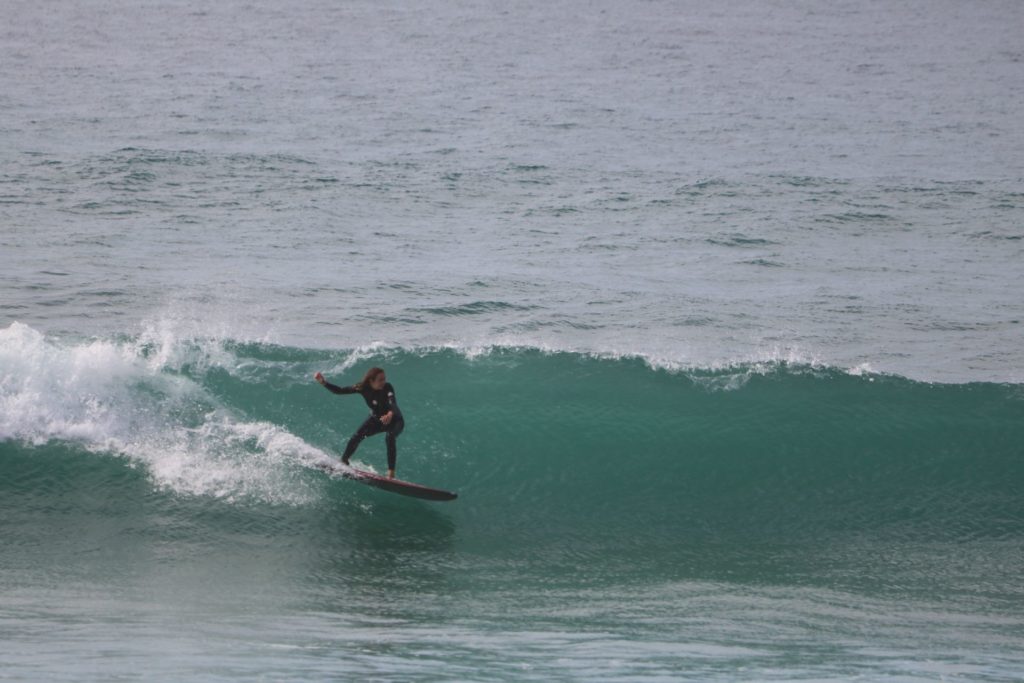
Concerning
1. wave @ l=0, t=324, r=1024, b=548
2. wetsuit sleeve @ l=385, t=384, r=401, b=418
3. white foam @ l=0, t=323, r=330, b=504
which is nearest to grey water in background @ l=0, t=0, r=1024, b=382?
wave @ l=0, t=324, r=1024, b=548

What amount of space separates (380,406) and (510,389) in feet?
13.2

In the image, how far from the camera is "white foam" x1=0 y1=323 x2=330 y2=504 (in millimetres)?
12450

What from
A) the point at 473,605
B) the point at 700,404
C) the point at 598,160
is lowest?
the point at 473,605

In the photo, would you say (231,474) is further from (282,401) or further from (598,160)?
(598,160)

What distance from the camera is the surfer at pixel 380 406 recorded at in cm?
1123

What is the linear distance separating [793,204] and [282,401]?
47.9ft

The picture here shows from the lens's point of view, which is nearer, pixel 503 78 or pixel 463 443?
pixel 463 443

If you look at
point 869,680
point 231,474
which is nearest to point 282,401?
point 231,474

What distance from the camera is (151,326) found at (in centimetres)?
1694

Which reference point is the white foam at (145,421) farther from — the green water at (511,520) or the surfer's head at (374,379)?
the surfer's head at (374,379)

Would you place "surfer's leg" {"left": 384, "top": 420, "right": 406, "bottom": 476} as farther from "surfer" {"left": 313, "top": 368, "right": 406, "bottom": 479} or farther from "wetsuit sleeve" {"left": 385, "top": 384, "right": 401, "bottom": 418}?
"wetsuit sleeve" {"left": 385, "top": 384, "right": 401, "bottom": 418}

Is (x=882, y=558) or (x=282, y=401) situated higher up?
(x=282, y=401)

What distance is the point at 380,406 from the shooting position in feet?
37.7

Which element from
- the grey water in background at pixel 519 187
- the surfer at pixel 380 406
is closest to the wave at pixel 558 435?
the surfer at pixel 380 406
